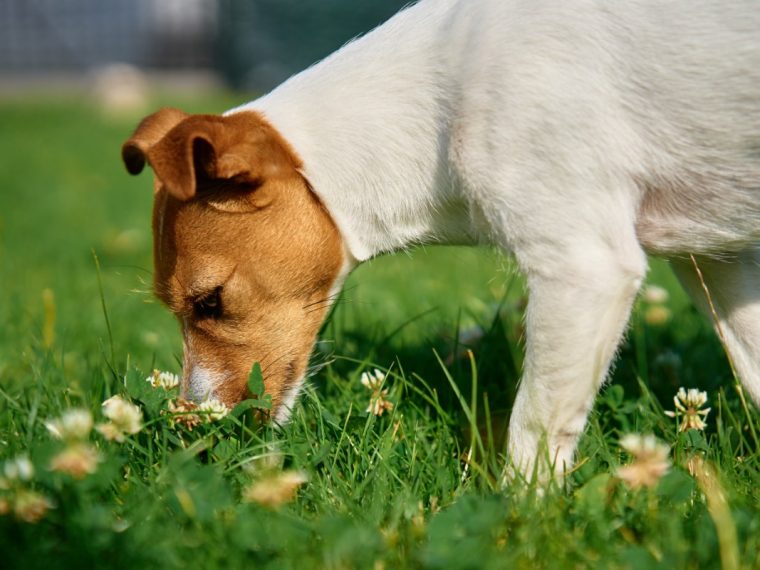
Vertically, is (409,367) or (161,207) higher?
(161,207)

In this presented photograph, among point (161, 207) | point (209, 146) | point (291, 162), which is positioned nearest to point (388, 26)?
point (291, 162)

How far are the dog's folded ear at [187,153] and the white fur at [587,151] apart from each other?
581mm

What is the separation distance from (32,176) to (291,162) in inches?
288

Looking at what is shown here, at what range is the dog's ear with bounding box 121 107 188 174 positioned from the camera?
2.87 m

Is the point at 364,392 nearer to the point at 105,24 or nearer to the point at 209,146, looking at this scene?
the point at 209,146

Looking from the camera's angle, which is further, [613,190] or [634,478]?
[613,190]

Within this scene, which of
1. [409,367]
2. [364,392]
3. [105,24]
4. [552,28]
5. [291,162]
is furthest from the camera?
[105,24]

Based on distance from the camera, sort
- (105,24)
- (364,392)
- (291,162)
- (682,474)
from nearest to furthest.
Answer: (682,474) < (291,162) < (364,392) < (105,24)

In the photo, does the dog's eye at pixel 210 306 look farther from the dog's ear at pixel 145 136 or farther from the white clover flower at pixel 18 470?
the white clover flower at pixel 18 470

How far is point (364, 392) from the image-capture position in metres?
3.12

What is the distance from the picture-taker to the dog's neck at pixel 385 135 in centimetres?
271

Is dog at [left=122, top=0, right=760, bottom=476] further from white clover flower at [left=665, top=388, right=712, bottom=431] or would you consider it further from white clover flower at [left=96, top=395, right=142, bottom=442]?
white clover flower at [left=96, top=395, right=142, bottom=442]

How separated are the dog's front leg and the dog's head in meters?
0.74

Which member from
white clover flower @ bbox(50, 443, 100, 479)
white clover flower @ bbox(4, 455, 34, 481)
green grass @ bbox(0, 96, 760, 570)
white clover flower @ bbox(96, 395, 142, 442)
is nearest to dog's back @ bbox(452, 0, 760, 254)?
green grass @ bbox(0, 96, 760, 570)
